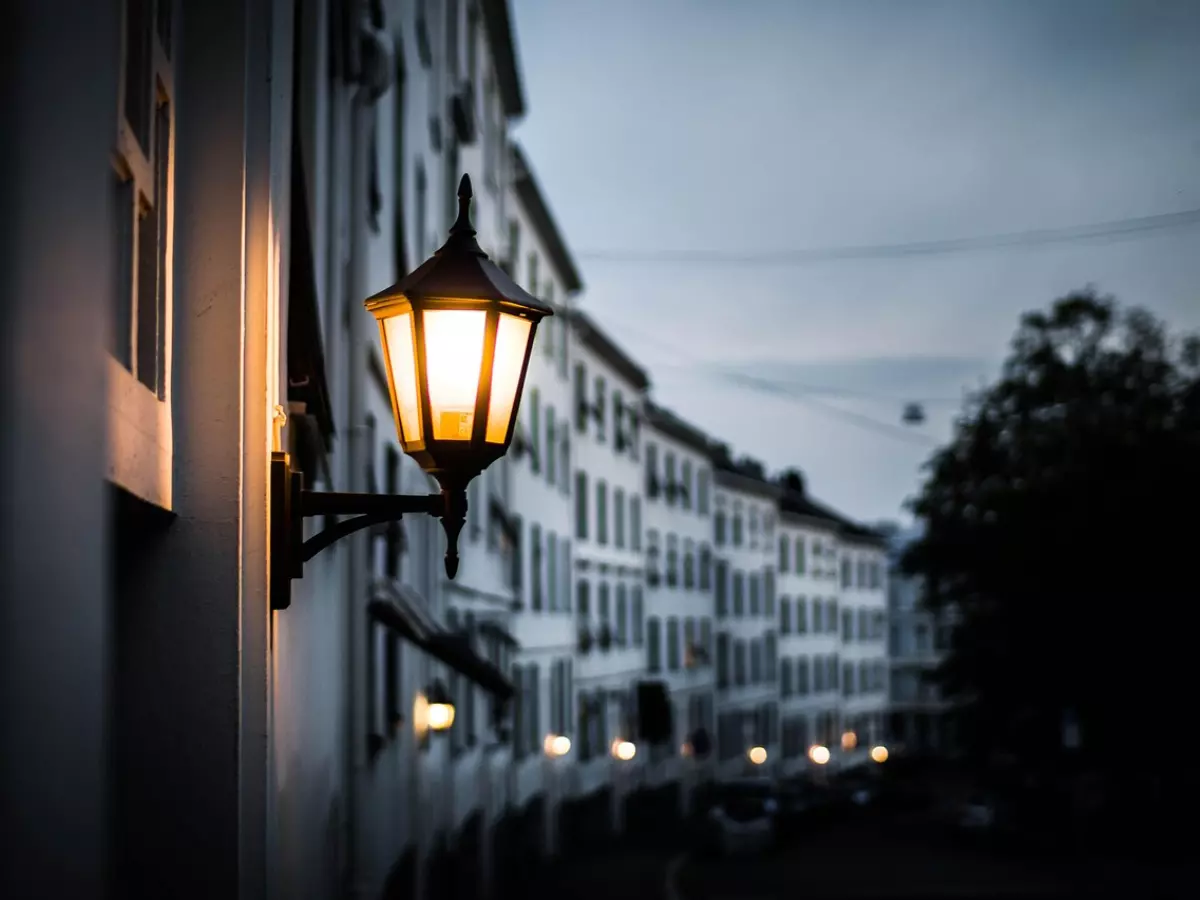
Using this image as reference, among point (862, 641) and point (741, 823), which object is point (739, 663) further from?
point (741, 823)

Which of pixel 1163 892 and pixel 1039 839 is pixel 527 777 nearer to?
pixel 1163 892

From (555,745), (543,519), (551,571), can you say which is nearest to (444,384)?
(555,745)

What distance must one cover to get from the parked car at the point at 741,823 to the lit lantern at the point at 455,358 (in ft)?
110

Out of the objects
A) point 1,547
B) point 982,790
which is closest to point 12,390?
point 1,547

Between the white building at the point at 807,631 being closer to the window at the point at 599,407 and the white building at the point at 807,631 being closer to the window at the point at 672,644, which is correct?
the window at the point at 672,644

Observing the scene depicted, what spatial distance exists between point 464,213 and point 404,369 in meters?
0.64

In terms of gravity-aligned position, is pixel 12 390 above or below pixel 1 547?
above

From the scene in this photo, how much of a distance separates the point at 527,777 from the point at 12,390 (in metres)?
28.7

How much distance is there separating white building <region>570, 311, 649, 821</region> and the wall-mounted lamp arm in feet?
107

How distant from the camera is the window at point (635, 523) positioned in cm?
4731

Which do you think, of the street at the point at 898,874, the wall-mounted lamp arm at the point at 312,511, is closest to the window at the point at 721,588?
the street at the point at 898,874

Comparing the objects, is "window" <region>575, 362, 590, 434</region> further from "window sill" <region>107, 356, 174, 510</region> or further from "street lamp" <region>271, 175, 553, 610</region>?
"window sill" <region>107, 356, 174, 510</region>

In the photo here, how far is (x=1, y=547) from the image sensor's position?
7.56ft

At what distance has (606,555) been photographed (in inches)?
1714
